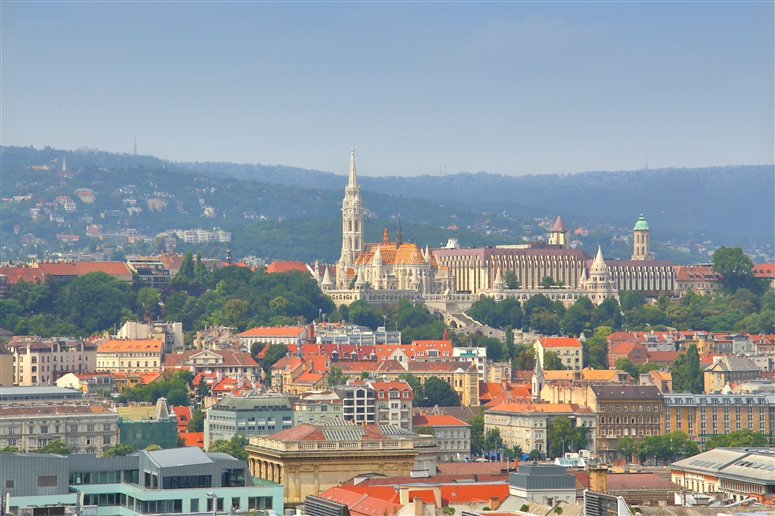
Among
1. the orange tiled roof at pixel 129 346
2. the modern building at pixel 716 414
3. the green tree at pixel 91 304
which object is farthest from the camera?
the green tree at pixel 91 304

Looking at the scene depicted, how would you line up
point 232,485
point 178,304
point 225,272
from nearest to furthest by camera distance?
point 232,485, point 178,304, point 225,272

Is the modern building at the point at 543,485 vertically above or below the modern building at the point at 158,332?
below

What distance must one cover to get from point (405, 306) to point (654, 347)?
1960 cm

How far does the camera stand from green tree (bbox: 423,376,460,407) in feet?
303

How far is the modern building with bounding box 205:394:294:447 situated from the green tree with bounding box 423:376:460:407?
49.1 feet

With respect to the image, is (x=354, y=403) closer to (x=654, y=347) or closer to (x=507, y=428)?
(x=507, y=428)

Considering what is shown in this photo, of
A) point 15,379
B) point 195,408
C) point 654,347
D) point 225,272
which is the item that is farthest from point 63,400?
point 225,272

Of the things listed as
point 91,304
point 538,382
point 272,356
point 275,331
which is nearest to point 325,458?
point 538,382

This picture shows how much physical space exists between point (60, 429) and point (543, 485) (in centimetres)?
3726

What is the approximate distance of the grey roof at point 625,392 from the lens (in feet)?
283

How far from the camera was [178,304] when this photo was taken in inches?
4727

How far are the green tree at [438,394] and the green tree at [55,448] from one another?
24904 mm

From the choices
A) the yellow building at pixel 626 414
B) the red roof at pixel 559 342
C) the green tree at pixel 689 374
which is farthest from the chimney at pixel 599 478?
the red roof at pixel 559 342

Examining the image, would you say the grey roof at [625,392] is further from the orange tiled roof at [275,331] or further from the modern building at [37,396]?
the orange tiled roof at [275,331]
